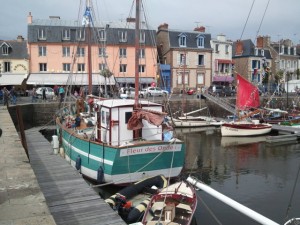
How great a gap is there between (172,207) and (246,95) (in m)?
25.0

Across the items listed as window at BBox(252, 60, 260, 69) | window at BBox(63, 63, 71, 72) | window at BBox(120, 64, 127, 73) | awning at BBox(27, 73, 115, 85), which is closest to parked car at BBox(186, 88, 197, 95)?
window at BBox(120, 64, 127, 73)

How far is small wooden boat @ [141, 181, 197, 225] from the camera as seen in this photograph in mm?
9984

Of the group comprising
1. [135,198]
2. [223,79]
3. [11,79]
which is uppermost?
[223,79]

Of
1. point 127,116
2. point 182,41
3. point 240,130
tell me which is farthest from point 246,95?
point 127,116

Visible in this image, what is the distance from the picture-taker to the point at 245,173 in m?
18.6

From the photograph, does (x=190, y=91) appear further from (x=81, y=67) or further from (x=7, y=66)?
(x=7, y=66)

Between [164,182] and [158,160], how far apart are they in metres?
1.25

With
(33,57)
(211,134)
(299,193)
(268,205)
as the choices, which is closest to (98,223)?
(268,205)

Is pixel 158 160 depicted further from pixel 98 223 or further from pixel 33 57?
pixel 33 57

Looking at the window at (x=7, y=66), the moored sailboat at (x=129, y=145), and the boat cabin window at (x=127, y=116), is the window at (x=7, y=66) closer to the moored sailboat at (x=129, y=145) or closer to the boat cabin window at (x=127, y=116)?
the moored sailboat at (x=129, y=145)

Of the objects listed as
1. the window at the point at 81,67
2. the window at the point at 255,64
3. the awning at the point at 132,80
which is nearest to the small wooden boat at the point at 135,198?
the awning at the point at 132,80

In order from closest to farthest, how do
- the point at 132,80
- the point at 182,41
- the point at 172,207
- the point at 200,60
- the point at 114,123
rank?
the point at 172,207 → the point at 114,123 → the point at 132,80 → the point at 182,41 → the point at 200,60

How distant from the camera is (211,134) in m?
31.8

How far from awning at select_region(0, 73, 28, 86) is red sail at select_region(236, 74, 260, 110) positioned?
999 inches
